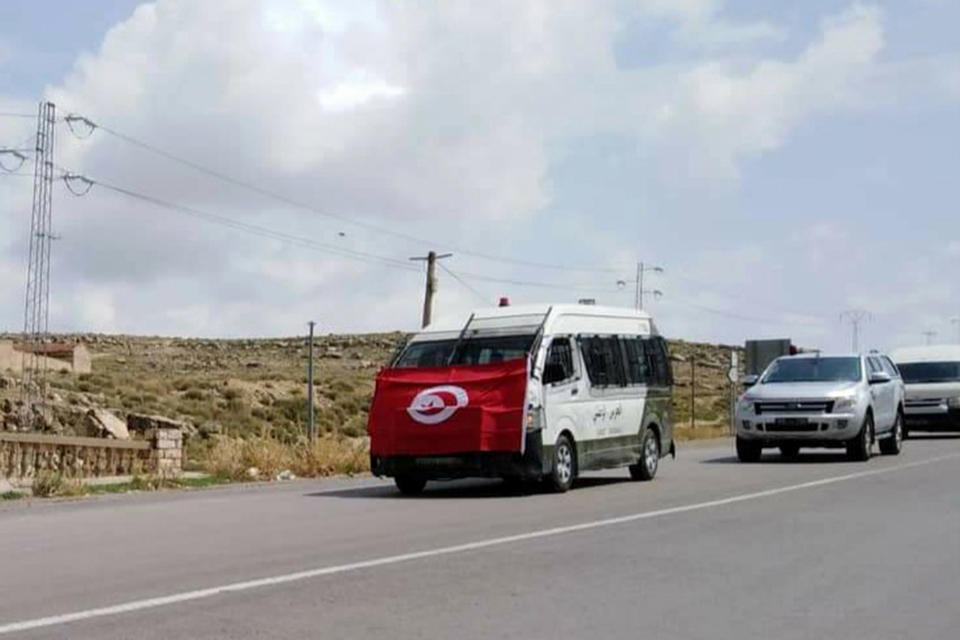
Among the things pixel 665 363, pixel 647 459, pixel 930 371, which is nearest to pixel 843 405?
pixel 665 363

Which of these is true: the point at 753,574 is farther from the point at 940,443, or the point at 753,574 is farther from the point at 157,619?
the point at 940,443

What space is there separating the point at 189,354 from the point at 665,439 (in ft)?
264

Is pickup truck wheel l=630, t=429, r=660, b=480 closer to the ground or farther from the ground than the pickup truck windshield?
closer to the ground

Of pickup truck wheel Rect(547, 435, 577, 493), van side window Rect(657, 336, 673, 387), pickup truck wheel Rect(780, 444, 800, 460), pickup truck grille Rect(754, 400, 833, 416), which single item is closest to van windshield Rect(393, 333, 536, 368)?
pickup truck wheel Rect(547, 435, 577, 493)

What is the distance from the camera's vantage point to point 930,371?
3594cm

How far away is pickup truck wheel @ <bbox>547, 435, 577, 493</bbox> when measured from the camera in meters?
17.5

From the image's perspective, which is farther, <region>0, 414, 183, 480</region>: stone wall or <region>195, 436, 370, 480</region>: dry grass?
<region>0, 414, 183, 480</region>: stone wall

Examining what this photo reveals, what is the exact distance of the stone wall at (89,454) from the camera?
2545cm

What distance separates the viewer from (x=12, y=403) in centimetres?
4400

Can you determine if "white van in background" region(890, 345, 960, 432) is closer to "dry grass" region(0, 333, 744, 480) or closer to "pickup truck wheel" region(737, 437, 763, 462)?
"dry grass" region(0, 333, 744, 480)

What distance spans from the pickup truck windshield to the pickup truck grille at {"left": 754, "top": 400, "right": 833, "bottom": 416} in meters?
1.04

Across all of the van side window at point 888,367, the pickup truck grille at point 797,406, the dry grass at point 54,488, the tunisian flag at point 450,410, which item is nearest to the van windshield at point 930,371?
the van side window at point 888,367

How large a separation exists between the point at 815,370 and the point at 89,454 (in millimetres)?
14081

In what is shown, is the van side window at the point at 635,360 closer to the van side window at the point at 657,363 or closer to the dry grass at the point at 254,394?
the van side window at the point at 657,363
